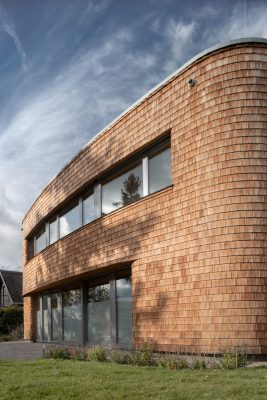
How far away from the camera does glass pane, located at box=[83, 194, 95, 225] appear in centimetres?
1934

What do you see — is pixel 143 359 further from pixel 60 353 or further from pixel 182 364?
pixel 60 353

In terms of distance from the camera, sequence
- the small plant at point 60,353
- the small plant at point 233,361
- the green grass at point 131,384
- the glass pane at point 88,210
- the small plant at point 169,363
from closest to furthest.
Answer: the green grass at point 131,384
the small plant at point 233,361
the small plant at point 169,363
the small plant at point 60,353
the glass pane at point 88,210

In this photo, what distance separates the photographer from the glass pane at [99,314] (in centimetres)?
1795

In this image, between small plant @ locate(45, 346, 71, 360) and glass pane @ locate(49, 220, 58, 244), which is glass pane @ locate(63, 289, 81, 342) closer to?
glass pane @ locate(49, 220, 58, 244)

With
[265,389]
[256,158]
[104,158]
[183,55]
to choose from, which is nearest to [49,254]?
[104,158]

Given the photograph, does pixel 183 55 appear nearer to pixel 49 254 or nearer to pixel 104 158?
pixel 104 158

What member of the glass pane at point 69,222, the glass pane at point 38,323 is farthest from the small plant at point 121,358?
the glass pane at point 38,323

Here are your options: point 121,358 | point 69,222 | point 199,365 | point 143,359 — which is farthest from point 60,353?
point 69,222

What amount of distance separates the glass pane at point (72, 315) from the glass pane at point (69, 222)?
2335mm

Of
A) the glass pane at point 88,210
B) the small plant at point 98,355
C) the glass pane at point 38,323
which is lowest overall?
the glass pane at point 38,323

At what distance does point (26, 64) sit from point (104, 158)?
13.1 ft

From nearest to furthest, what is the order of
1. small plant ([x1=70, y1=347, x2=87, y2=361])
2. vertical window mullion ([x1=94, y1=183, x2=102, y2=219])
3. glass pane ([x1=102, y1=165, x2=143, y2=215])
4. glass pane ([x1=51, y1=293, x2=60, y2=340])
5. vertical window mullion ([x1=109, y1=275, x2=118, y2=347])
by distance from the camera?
small plant ([x1=70, y1=347, x2=87, y2=361])
glass pane ([x1=102, y1=165, x2=143, y2=215])
vertical window mullion ([x1=109, y1=275, x2=118, y2=347])
vertical window mullion ([x1=94, y1=183, x2=102, y2=219])
glass pane ([x1=51, y1=293, x2=60, y2=340])

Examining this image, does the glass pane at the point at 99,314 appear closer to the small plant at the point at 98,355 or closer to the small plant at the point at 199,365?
the small plant at the point at 98,355

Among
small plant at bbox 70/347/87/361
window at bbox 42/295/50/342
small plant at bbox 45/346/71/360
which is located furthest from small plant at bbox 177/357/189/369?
window at bbox 42/295/50/342
